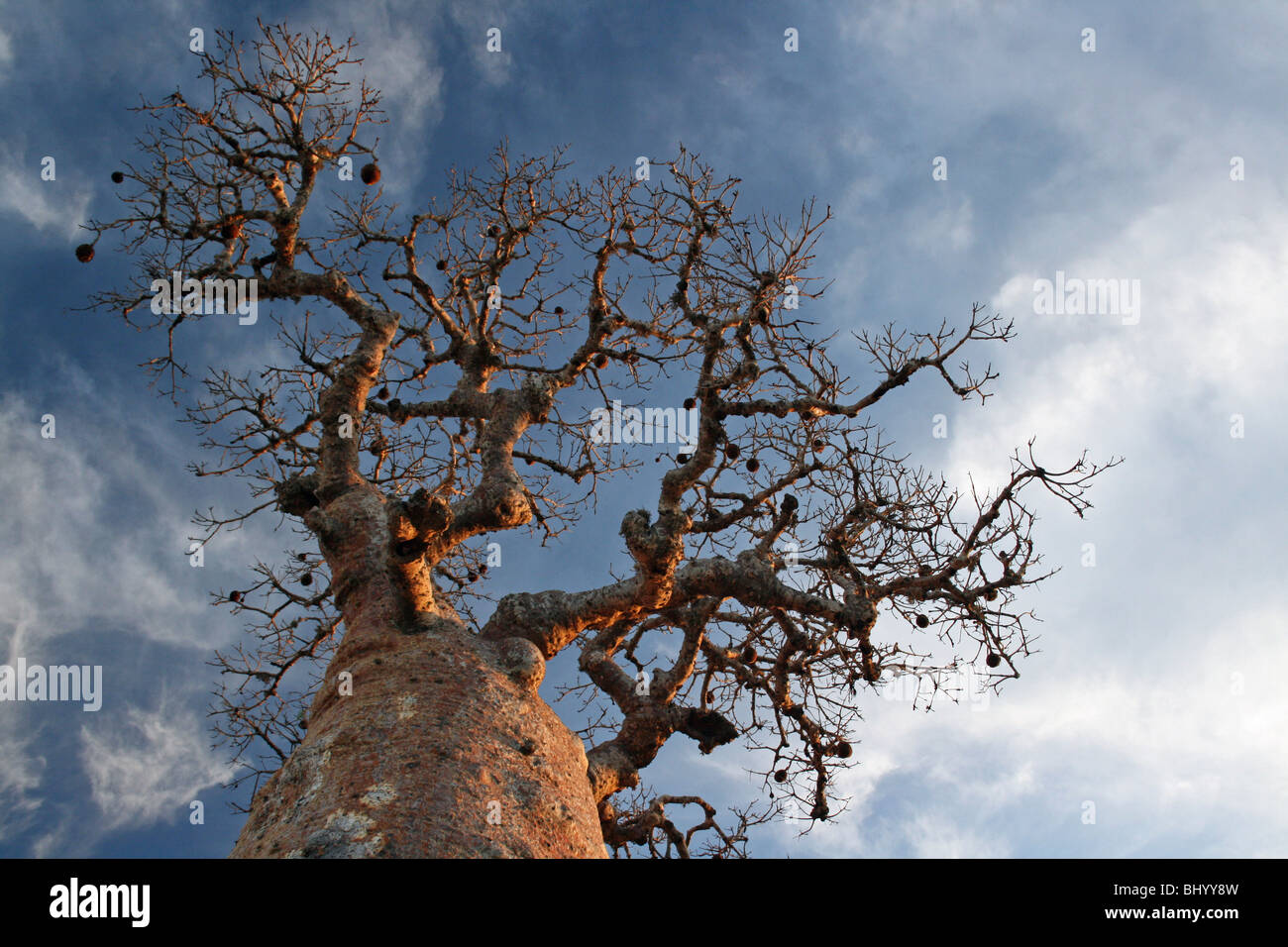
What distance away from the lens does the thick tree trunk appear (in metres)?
2.83

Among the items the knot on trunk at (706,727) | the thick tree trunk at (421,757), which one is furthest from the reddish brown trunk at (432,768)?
the knot on trunk at (706,727)

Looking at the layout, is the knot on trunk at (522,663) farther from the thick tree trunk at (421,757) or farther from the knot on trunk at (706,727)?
the knot on trunk at (706,727)

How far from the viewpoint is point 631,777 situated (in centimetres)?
493

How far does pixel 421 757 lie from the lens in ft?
10.3

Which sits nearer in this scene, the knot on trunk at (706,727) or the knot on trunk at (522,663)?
the knot on trunk at (522,663)

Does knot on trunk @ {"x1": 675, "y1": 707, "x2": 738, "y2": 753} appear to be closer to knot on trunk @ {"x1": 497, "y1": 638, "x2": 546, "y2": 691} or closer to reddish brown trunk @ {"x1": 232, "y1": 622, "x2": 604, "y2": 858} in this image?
reddish brown trunk @ {"x1": 232, "y1": 622, "x2": 604, "y2": 858}

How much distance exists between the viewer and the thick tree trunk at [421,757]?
2.83 meters

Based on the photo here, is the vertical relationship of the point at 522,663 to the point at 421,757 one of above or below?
above

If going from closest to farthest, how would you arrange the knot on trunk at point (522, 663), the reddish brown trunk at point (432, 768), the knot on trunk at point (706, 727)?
the reddish brown trunk at point (432, 768)
the knot on trunk at point (522, 663)
the knot on trunk at point (706, 727)

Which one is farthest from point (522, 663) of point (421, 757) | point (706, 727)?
point (706, 727)

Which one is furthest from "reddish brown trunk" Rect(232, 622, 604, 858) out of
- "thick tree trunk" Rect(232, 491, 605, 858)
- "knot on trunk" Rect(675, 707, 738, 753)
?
"knot on trunk" Rect(675, 707, 738, 753)

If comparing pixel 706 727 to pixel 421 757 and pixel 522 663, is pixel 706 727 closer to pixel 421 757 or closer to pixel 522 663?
pixel 522 663

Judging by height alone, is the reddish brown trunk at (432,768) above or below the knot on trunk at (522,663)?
below
